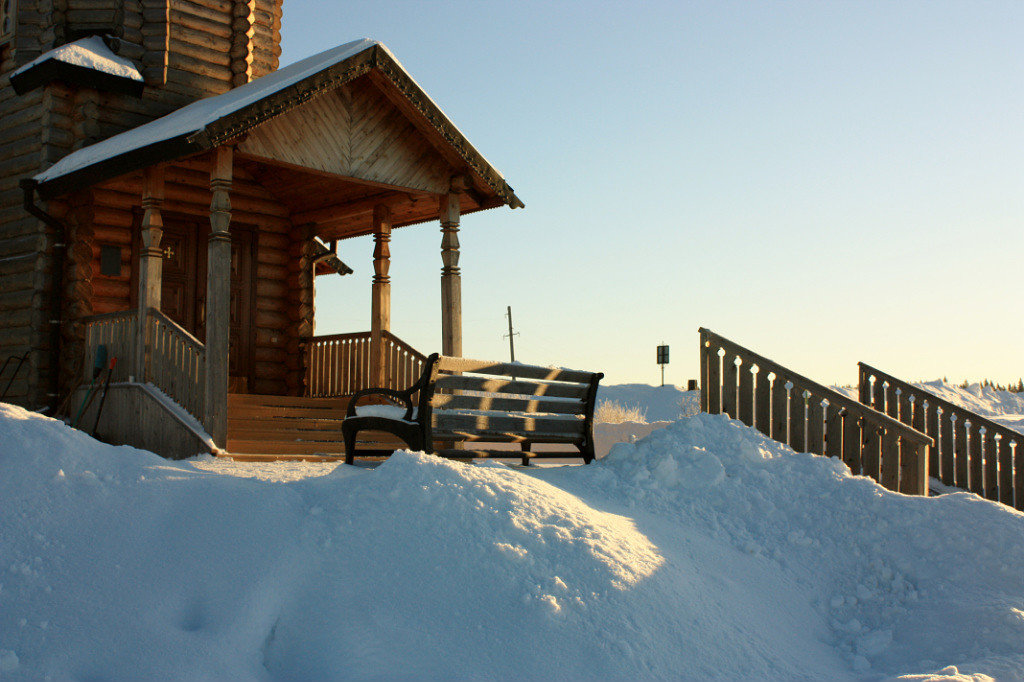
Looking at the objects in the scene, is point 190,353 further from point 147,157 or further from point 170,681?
point 170,681

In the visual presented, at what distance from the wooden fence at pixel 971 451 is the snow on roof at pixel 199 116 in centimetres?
800

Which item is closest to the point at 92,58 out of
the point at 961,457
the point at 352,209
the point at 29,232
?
the point at 29,232

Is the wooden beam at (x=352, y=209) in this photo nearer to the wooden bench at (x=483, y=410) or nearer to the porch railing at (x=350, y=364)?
the porch railing at (x=350, y=364)

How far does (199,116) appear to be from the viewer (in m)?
11.0

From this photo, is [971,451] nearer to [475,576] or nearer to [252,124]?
[475,576]

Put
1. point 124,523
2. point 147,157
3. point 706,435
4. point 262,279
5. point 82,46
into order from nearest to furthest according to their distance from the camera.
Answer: point 124,523 < point 706,435 < point 147,157 < point 82,46 < point 262,279

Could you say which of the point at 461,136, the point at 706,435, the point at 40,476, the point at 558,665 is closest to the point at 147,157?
the point at 461,136

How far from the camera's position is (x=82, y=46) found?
13617mm

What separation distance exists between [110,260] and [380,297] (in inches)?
154

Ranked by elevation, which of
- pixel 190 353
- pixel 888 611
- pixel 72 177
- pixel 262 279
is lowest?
pixel 888 611

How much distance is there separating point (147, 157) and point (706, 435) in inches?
273

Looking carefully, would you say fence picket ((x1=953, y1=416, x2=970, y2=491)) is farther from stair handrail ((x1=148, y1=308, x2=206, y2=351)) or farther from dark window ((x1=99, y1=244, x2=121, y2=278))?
dark window ((x1=99, y1=244, x2=121, y2=278))

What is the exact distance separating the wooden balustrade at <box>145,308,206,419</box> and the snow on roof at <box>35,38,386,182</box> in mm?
2116

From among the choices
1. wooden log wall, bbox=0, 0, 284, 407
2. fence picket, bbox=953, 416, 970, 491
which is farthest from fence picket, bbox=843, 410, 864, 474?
wooden log wall, bbox=0, 0, 284, 407
